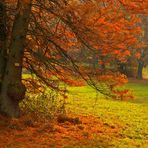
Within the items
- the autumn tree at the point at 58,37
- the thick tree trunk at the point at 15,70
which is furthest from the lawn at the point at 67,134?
the autumn tree at the point at 58,37

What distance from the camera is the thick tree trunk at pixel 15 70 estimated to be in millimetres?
9836

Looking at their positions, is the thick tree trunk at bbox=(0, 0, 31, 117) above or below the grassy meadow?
above

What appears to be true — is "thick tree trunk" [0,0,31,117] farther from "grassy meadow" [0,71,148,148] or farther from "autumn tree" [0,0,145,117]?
"grassy meadow" [0,71,148,148]

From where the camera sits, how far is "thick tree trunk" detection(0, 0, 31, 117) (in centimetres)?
984

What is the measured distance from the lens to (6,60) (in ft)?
33.5

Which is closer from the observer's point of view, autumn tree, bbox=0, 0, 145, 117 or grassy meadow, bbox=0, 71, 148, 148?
grassy meadow, bbox=0, 71, 148, 148

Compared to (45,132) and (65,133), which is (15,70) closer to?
(45,132)

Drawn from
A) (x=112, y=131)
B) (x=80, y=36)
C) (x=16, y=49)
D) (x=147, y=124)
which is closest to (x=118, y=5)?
(x=80, y=36)

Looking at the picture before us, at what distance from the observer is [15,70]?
9.92 metres

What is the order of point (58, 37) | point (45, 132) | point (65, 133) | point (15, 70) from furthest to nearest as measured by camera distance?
point (58, 37)
point (15, 70)
point (65, 133)
point (45, 132)

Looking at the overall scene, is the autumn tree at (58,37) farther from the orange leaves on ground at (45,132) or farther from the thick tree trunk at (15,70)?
the orange leaves on ground at (45,132)

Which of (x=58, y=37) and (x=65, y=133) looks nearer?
(x=65, y=133)

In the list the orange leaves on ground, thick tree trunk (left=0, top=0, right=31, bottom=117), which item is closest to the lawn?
the orange leaves on ground

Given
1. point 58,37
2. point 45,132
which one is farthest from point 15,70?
point 45,132
